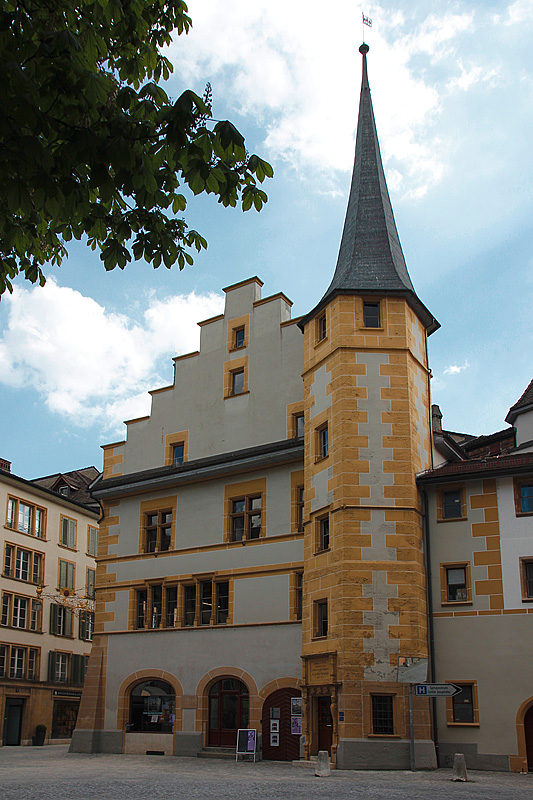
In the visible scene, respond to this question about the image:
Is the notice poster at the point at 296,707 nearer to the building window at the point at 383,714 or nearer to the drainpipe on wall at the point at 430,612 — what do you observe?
the building window at the point at 383,714

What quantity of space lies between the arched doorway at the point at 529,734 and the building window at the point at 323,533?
723 cm

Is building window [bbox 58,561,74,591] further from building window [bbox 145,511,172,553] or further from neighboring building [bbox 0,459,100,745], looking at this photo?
building window [bbox 145,511,172,553]

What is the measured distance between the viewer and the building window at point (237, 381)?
104 ft

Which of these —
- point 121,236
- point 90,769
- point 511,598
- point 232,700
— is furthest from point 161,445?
point 121,236

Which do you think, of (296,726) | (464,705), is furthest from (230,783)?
(464,705)

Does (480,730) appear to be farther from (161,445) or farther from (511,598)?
(161,445)

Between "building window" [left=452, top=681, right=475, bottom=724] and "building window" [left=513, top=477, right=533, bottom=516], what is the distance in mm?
5118

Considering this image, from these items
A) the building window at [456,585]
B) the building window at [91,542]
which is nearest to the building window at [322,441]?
the building window at [456,585]

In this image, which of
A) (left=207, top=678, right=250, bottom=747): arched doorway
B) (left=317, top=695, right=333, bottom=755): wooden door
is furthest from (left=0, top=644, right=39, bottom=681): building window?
(left=317, top=695, right=333, bottom=755): wooden door

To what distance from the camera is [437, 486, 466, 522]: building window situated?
82.8ft

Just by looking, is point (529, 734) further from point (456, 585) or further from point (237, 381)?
point (237, 381)

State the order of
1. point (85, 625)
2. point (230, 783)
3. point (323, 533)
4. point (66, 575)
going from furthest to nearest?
point (85, 625) → point (66, 575) → point (323, 533) → point (230, 783)

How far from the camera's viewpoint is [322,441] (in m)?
27.1

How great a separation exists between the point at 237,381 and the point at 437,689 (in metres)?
15.0
